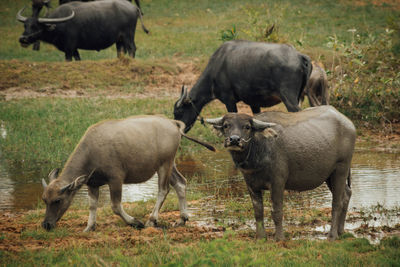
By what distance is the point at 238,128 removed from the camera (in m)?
6.00

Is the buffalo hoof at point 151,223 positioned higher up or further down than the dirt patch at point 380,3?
higher up

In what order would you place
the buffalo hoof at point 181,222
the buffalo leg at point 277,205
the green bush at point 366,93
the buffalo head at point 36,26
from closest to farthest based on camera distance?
the buffalo leg at point 277,205, the buffalo hoof at point 181,222, the green bush at point 366,93, the buffalo head at point 36,26

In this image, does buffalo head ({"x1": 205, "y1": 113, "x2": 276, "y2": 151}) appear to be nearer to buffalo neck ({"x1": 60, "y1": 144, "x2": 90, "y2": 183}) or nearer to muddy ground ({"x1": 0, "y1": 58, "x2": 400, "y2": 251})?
muddy ground ({"x1": 0, "y1": 58, "x2": 400, "y2": 251})

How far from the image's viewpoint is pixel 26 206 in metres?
8.39

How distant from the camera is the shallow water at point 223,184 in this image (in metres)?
8.26

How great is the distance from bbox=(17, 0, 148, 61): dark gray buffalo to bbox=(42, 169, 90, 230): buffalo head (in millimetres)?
12646

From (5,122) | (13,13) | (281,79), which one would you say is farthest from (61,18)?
(13,13)

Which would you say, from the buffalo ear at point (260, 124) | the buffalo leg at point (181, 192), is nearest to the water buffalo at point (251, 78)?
the buffalo leg at point (181, 192)

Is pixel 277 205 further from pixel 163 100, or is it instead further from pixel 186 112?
pixel 163 100

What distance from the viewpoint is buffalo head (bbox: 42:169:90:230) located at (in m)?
6.61

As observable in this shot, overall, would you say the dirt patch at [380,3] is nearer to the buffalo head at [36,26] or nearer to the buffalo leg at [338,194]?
the buffalo head at [36,26]

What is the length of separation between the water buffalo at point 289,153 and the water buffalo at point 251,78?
10.6 feet

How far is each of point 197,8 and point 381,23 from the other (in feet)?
37.4

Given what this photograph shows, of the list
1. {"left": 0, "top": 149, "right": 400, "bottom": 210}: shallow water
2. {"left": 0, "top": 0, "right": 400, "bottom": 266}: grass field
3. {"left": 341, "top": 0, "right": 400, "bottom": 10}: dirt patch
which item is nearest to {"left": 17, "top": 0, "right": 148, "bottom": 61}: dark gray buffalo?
{"left": 0, "top": 0, "right": 400, "bottom": 266}: grass field
